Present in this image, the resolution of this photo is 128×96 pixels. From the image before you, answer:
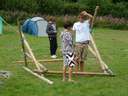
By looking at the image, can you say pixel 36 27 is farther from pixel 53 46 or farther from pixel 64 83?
pixel 64 83

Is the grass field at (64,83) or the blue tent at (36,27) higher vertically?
the grass field at (64,83)

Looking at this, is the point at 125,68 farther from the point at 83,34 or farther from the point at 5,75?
the point at 5,75

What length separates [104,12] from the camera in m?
44.7

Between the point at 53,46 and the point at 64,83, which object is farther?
the point at 53,46

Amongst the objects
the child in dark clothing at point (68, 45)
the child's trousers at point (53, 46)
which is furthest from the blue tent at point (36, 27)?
the child in dark clothing at point (68, 45)

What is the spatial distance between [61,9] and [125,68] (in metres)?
28.6

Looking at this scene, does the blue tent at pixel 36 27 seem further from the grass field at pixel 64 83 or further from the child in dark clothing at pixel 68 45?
the child in dark clothing at pixel 68 45

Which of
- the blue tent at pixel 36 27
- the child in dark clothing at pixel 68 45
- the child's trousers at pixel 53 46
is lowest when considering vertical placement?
the blue tent at pixel 36 27

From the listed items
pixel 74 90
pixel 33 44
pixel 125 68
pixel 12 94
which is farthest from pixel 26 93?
pixel 33 44

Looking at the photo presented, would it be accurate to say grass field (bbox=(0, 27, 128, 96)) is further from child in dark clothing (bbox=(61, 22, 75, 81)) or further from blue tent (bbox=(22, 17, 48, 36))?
blue tent (bbox=(22, 17, 48, 36))

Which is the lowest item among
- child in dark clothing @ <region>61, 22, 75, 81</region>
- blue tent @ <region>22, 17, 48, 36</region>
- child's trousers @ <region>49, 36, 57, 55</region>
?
blue tent @ <region>22, 17, 48, 36</region>

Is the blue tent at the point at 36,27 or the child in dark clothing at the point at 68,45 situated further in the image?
→ the blue tent at the point at 36,27

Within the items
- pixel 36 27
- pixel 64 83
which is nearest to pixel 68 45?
pixel 64 83

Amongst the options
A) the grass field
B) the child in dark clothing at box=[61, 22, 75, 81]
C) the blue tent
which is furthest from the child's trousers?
the blue tent
